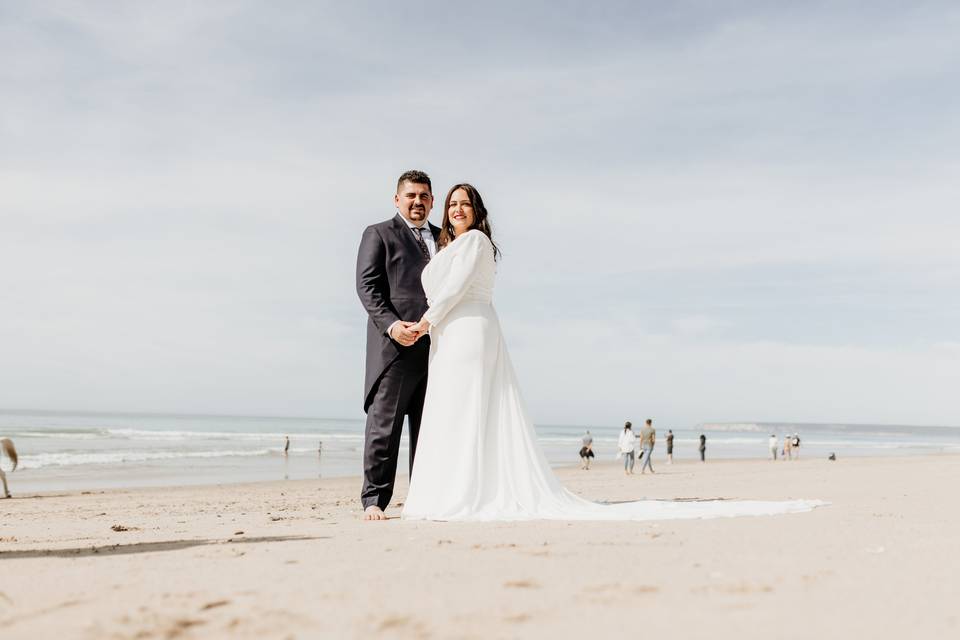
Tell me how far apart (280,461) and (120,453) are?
594 centimetres

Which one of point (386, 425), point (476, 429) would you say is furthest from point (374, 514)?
point (476, 429)

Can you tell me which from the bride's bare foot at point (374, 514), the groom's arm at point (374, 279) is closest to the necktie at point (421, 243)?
the groom's arm at point (374, 279)

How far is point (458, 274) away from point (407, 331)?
50 centimetres

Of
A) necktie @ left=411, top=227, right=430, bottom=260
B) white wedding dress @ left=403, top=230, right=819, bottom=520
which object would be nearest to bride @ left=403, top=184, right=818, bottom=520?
white wedding dress @ left=403, top=230, right=819, bottom=520

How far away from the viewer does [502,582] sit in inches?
109

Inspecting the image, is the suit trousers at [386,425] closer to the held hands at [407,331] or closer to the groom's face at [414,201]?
the held hands at [407,331]

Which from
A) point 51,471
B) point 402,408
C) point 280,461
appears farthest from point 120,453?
point 402,408

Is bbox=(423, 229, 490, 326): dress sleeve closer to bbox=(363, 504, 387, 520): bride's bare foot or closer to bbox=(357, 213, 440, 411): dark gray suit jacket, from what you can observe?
bbox=(357, 213, 440, 411): dark gray suit jacket

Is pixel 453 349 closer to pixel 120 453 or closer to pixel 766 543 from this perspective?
pixel 766 543

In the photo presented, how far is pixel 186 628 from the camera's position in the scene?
7.43ft

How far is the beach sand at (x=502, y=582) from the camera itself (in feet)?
7.45

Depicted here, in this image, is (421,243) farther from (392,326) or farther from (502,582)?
(502,582)

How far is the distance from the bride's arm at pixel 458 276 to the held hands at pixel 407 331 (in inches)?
1.4

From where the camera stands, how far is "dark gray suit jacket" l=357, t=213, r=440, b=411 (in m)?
5.36
